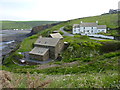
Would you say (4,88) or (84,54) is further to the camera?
(84,54)

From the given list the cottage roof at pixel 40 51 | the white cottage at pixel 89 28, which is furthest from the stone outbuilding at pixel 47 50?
the white cottage at pixel 89 28

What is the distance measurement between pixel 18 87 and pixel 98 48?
32732 mm

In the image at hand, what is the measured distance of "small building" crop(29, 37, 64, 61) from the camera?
35906 millimetres

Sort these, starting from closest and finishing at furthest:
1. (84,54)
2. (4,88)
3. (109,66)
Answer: (4,88)
(109,66)
(84,54)

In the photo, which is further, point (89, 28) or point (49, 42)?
point (89, 28)

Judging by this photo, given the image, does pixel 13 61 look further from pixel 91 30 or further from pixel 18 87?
pixel 91 30

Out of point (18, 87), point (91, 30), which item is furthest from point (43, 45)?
point (91, 30)

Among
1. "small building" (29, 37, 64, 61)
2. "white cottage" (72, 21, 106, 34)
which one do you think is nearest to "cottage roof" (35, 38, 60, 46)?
"small building" (29, 37, 64, 61)

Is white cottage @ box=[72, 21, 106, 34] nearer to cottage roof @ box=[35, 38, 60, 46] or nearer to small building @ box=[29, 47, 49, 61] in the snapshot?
cottage roof @ box=[35, 38, 60, 46]

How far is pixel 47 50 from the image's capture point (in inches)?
1451

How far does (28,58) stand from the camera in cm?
3716

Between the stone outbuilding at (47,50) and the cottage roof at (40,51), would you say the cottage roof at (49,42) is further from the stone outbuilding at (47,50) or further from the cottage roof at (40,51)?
the cottage roof at (40,51)

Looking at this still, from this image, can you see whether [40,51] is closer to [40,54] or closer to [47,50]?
[40,54]

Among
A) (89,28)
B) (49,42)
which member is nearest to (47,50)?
(49,42)
